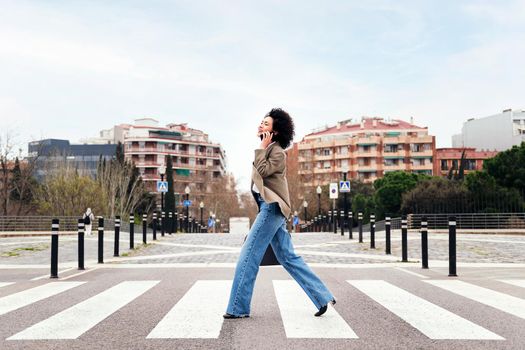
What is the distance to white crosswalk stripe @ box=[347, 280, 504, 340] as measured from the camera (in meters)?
5.07

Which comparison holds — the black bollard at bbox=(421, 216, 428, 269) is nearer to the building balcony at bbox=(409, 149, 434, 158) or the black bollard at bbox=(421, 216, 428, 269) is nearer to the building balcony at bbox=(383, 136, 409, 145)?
the building balcony at bbox=(383, 136, 409, 145)

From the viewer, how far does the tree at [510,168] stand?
34.3 m

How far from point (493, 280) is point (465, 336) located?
4.92 meters

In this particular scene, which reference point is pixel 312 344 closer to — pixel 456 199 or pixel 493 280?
pixel 493 280

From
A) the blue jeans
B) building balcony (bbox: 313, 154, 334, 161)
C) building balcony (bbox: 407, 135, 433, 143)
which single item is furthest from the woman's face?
building balcony (bbox: 313, 154, 334, 161)

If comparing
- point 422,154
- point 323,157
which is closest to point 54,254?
point 422,154

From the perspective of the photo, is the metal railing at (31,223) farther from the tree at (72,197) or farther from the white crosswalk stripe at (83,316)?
the white crosswalk stripe at (83,316)

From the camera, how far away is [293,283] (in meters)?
8.94

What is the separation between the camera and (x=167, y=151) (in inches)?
4542

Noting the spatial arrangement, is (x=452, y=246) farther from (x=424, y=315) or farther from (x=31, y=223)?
(x=31, y=223)

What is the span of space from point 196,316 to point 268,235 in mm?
1099

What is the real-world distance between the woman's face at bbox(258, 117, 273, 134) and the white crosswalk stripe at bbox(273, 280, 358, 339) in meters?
1.83

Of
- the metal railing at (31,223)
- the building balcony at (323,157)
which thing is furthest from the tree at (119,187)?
the building balcony at (323,157)

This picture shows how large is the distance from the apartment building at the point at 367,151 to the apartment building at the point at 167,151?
1946 centimetres
